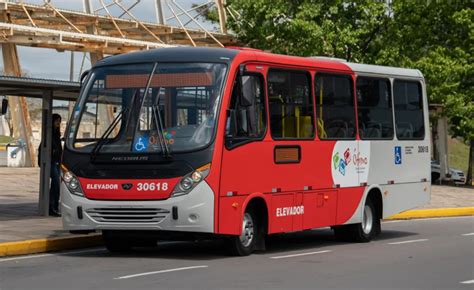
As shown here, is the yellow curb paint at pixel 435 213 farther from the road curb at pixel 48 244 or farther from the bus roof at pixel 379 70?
the road curb at pixel 48 244

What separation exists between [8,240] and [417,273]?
624 cm

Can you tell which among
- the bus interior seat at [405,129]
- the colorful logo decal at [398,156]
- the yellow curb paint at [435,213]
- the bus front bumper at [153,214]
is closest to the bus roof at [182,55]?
the bus front bumper at [153,214]

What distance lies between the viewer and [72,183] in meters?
15.4

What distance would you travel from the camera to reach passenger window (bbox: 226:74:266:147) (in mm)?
15266

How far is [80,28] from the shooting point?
1866 inches

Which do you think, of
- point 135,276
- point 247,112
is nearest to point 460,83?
point 247,112

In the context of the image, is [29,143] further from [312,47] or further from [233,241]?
[233,241]

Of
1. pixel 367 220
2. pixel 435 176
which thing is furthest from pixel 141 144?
pixel 435 176

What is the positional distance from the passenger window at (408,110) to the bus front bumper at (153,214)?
6.62m

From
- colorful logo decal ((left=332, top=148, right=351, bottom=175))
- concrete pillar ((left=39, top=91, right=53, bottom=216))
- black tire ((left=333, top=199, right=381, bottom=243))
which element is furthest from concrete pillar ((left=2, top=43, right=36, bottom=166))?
colorful logo decal ((left=332, top=148, right=351, bottom=175))

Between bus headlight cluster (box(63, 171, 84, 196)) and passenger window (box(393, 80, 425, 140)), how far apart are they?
7206mm

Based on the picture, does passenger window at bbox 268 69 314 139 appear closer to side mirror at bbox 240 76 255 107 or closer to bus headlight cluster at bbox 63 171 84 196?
side mirror at bbox 240 76 255 107

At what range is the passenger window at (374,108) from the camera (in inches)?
752

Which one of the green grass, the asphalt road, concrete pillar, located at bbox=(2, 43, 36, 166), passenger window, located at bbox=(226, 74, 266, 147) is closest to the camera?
the asphalt road
